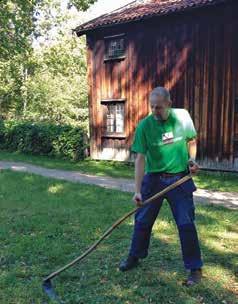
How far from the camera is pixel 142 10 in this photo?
1485 cm

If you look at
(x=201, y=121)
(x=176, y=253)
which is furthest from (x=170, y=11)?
(x=176, y=253)

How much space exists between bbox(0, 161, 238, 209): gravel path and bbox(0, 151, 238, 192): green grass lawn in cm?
50

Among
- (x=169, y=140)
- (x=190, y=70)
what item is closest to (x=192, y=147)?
(x=169, y=140)

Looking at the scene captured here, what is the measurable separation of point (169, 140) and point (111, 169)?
396 inches

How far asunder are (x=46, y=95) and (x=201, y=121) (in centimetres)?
1943

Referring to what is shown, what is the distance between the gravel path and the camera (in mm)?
8805

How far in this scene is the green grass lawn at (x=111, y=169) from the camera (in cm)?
1091

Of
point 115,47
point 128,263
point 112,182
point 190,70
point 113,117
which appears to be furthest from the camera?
point 113,117

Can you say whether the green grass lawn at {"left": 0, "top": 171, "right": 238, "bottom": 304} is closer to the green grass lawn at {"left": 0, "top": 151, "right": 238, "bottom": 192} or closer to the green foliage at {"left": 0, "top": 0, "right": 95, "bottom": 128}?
the green grass lawn at {"left": 0, "top": 151, "right": 238, "bottom": 192}

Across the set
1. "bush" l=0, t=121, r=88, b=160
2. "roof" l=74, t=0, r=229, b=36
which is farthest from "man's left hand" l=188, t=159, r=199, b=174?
"bush" l=0, t=121, r=88, b=160

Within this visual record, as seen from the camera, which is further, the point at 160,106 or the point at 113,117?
the point at 113,117

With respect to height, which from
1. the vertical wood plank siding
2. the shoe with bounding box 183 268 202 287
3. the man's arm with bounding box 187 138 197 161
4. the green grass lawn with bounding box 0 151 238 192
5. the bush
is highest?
the vertical wood plank siding

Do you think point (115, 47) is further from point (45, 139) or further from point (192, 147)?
point (192, 147)

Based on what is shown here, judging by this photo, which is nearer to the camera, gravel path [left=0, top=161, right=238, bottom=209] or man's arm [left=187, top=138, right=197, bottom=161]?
man's arm [left=187, top=138, right=197, bottom=161]
